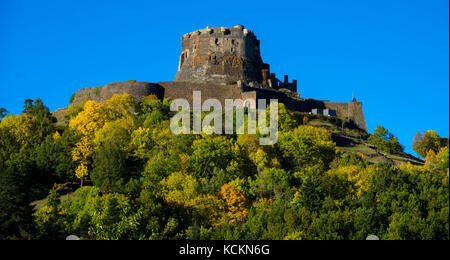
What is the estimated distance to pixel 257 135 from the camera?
247 feet

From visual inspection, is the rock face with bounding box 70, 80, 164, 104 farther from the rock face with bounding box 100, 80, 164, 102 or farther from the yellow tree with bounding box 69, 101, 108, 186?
the yellow tree with bounding box 69, 101, 108, 186

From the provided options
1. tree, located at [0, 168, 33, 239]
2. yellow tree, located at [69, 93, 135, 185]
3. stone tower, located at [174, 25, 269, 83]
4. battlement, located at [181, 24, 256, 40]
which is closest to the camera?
tree, located at [0, 168, 33, 239]

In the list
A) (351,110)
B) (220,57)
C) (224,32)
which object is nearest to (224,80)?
(220,57)

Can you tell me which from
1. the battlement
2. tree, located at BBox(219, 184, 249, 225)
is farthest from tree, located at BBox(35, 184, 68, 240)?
the battlement

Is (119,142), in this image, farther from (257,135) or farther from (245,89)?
(245,89)

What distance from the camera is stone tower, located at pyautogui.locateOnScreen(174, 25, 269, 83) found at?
338 feet

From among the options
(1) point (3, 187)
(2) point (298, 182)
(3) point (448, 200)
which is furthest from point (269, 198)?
(1) point (3, 187)

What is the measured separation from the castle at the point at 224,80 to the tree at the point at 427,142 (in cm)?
1563

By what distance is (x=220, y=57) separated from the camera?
343 ft

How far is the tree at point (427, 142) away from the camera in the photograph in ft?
262

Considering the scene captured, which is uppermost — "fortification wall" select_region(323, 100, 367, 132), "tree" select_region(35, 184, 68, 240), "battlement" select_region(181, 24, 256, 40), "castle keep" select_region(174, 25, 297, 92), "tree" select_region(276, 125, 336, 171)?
"battlement" select_region(181, 24, 256, 40)

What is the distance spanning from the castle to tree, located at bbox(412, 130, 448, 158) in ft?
51.3

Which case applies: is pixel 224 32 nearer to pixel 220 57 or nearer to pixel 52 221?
pixel 220 57

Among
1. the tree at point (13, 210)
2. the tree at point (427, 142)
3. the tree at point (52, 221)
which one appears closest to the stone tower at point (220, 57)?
the tree at point (427, 142)
